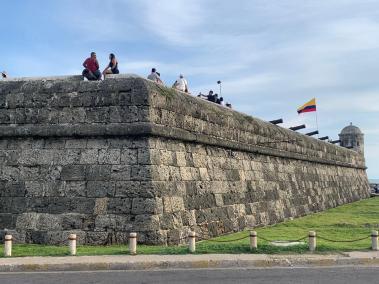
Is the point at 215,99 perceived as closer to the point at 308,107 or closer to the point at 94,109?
the point at 94,109

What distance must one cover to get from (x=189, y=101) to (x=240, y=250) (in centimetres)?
481

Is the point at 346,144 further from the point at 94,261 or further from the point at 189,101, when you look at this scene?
the point at 94,261

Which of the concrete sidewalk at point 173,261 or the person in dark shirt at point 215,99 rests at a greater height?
the person in dark shirt at point 215,99

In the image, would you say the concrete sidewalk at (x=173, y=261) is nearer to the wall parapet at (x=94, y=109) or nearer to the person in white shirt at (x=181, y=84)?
the wall parapet at (x=94, y=109)

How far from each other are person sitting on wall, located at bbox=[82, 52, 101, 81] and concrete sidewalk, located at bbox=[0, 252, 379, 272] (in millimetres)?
4820

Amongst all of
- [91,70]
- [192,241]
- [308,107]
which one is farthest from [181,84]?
[308,107]

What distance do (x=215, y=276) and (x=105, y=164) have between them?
450 cm

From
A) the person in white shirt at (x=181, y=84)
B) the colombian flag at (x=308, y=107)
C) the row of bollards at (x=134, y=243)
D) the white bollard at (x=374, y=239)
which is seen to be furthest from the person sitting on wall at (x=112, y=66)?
the colombian flag at (x=308, y=107)

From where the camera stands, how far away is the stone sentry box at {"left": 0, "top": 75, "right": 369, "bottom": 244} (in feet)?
34.9

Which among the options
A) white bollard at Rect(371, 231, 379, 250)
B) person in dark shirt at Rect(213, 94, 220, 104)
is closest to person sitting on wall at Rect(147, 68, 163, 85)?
person in dark shirt at Rect(213, 94, 220, 104)

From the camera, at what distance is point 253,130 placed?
17219 mm

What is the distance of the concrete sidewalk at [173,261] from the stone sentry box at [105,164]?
1738 mm

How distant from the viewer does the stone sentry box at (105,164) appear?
10625mm

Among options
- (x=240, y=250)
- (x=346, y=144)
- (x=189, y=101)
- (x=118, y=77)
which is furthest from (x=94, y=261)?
(x=346, y=144)
